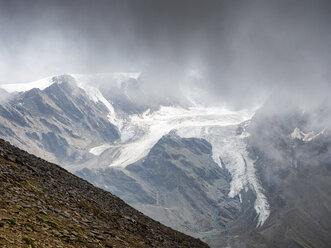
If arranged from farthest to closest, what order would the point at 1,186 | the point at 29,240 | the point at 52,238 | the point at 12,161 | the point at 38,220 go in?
the point at 12,161 → the point at 1,186 → the point at 38,220 → the point at 52,238 → the point at 29,240

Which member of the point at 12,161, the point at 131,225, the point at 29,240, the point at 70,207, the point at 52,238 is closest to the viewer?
the point at 29,240

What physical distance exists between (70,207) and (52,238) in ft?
45.5

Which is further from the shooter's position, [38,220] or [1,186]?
[1,186]

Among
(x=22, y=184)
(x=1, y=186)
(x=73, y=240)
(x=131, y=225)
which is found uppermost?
(x=131, y=225)

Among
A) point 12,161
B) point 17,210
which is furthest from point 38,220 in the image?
point 12,161

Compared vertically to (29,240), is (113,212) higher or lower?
higher

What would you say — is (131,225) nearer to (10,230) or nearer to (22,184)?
(22,184)

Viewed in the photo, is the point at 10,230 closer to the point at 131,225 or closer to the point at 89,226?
the point at 89,226

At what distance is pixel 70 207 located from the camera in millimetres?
35406

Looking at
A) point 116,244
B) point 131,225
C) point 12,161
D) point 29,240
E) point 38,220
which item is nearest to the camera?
point 29,240

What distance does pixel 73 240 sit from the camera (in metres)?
24.0

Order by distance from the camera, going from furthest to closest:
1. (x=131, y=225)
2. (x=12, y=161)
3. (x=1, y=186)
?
(x=131, y=225) → (x=12, y=161) → (x=1, y=186)

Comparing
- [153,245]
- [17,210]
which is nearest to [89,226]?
[17,210]

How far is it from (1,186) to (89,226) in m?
9.19
